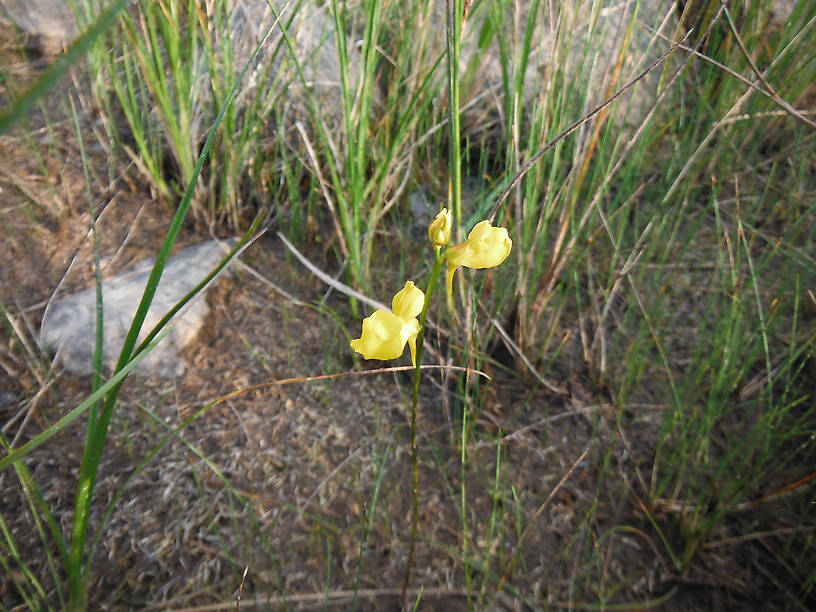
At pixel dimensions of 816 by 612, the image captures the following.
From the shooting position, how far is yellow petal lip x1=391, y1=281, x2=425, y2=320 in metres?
0.53

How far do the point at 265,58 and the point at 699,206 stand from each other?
1.13 meters

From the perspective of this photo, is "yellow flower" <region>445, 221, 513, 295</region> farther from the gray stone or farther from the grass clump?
the gray stone

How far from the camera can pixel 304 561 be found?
833mm

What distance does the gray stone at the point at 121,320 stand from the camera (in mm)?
1013

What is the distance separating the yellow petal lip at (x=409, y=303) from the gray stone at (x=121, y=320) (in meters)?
0.56

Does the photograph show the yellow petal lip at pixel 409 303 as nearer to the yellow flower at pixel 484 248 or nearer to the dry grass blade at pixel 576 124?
the yellow flower at pixel 484 248

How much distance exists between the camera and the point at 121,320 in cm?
104

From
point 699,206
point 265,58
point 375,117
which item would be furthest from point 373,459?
point 699,206

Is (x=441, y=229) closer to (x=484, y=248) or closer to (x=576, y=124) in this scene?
(x=484, y=248)

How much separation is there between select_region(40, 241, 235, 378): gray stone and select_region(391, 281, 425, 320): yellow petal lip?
0.56 metres

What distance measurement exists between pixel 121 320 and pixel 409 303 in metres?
0.73

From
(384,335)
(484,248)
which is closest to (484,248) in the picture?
(484,248)

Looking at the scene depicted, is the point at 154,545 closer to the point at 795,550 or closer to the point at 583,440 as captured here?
the point at 583,440

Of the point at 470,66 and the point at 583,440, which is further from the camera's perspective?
the point at 470,66
